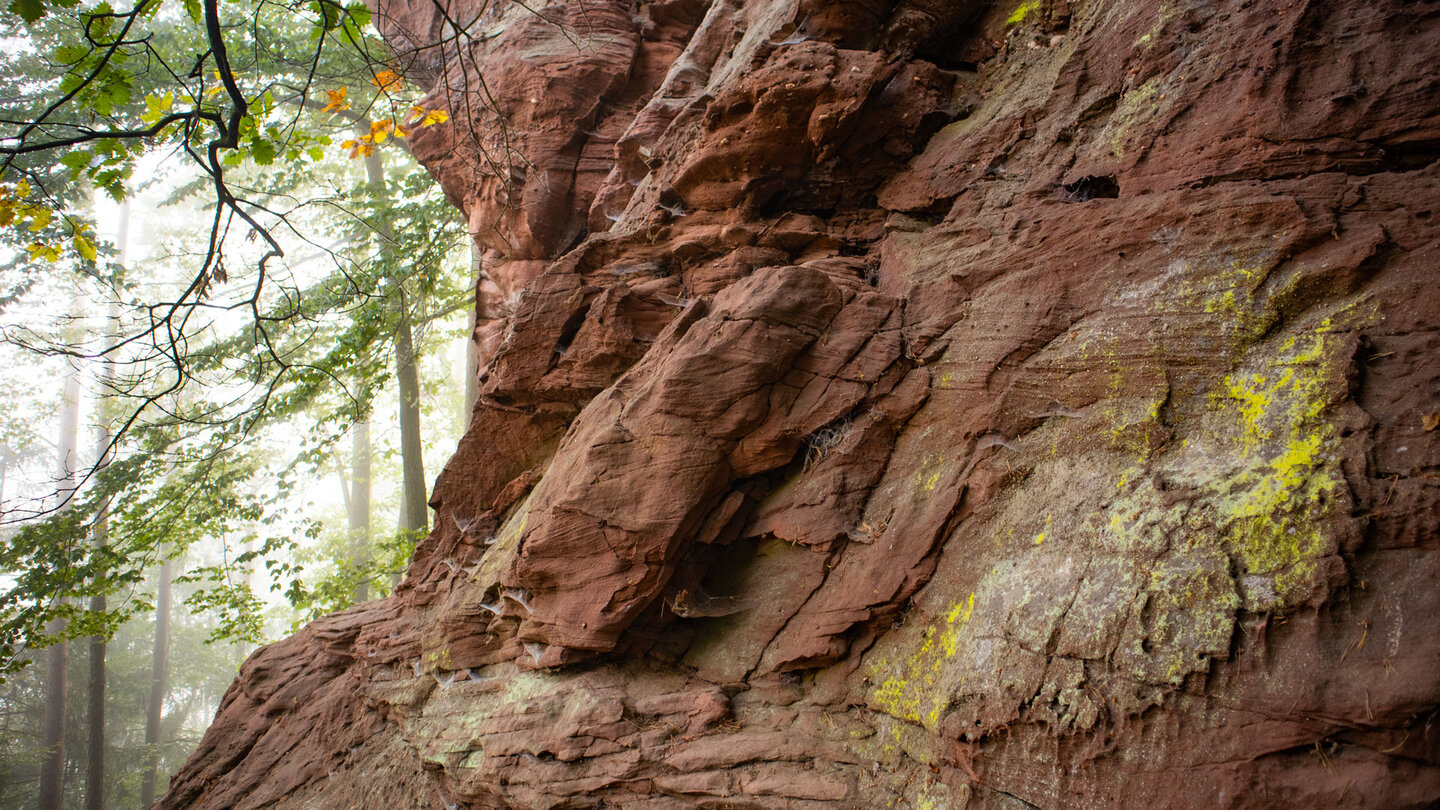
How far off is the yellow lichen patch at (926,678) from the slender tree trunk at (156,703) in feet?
85.9

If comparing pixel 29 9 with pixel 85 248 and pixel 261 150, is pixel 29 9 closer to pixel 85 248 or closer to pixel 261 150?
pixel 261 150

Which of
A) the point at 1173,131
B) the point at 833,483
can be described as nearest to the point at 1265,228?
the point at 1173,131

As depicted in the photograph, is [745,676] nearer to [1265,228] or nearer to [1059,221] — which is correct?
[1059,221]

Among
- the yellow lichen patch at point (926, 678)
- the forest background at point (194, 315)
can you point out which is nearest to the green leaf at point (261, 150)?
the forest background at point (194, 315)

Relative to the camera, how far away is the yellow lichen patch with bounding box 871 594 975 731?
4184 millimetres

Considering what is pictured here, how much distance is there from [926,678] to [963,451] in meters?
1.40

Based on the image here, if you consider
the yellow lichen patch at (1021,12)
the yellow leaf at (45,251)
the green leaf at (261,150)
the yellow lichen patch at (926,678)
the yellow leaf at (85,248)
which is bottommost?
the yellow lichen patch at (926,678)

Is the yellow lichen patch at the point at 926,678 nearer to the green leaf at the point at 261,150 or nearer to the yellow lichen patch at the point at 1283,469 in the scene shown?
the yellow lichen patch at the point at 1283,469

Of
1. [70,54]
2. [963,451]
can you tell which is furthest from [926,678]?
[70,54]

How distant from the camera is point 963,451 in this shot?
474 cm

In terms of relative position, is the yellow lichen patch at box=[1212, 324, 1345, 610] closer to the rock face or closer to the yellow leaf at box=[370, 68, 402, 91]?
the rock face

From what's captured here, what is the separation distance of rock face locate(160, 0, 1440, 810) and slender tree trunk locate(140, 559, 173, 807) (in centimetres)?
2153

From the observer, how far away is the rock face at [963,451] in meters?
3.25

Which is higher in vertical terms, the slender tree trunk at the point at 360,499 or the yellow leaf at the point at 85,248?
the slender tree trunk at the point at 360,499
